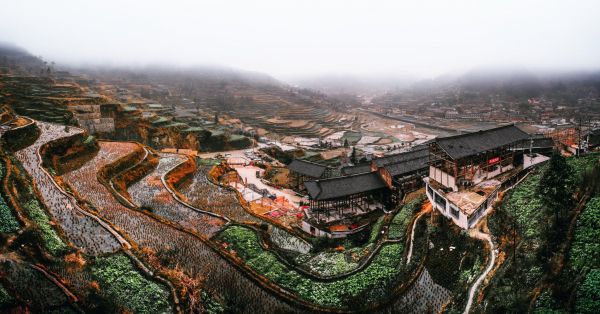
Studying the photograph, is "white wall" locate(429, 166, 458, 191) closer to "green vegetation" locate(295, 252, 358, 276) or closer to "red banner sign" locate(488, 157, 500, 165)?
"red banner sign" locate(488, 157, 500, 165)

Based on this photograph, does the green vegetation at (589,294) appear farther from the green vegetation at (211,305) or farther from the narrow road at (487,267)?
the green vegetation at (211,305)

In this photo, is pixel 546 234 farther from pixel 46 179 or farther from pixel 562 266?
pixel 46 179

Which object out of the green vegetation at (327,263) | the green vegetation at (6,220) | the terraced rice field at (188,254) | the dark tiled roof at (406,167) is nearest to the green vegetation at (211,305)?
the terraced rice field at (188,254)

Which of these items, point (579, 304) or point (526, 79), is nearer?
point (579, 304)

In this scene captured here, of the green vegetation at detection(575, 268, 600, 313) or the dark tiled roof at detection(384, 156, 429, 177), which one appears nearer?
the green vegetation at detection(575, 268, 600, 313)

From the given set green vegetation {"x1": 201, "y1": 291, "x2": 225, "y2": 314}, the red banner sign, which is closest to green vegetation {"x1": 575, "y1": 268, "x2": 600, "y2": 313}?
green vegetation {"x1": 201, "y1": 291, "x2": 225, "y2": 314}

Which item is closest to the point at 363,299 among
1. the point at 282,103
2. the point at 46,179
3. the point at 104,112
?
the point at 46,179
